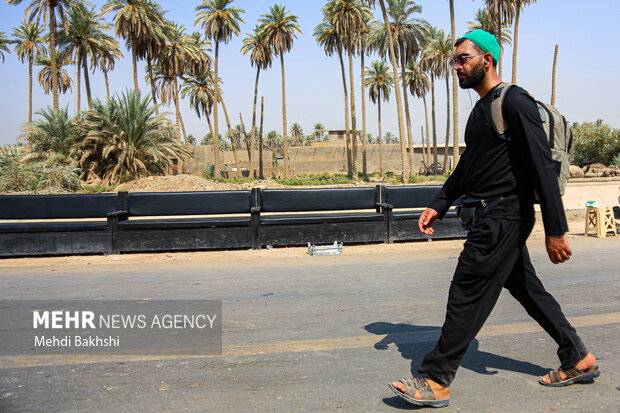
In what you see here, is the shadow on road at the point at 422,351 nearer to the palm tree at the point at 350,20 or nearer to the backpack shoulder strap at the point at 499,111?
the backpack shoulder strap at the point at 499,111

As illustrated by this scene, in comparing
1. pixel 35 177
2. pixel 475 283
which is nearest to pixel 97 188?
pixel 35 177

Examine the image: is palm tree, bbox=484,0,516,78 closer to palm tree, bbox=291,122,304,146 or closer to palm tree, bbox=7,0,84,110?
palm tree, bbox=7,0,84,110

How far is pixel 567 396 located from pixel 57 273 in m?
6.52

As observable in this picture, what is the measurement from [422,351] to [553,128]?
179 centimetres

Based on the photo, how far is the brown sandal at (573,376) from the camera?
3191mm

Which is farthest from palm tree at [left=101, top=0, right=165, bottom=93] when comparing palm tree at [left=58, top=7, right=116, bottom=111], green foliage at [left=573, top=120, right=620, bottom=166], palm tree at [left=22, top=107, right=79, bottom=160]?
green foliage at [left=573, top=120, right=620, bottom=166]

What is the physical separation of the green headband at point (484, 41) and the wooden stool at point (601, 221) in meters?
8.98

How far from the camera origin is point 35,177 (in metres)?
24.8

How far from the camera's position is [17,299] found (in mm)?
5820

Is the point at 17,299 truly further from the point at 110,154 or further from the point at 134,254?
the point at 110,154

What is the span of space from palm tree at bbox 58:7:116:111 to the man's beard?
41.8 m

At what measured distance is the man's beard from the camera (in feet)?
10.2

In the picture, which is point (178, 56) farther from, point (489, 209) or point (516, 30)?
point (489, 209)

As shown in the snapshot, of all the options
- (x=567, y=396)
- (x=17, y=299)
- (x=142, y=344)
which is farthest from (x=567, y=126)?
(x=17, y=299)
